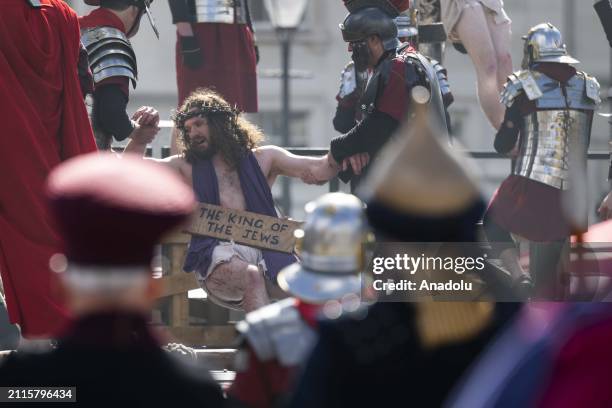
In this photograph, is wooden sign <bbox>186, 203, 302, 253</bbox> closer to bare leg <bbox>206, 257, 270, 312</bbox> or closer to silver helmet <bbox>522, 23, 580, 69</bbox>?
bare leg <bbox>206, 257, 270, 312</bbox>

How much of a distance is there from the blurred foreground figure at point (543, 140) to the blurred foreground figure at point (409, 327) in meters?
4.41

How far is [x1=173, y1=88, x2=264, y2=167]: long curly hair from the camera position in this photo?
7457 mm

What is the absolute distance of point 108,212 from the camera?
3.06 m

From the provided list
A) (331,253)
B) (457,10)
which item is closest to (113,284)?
(331,253)

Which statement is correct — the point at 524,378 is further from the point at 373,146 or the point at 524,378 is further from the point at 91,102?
the point at 91,102

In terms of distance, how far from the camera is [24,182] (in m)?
6.62

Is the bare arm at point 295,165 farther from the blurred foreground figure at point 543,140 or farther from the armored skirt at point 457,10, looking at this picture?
the armored skirt at point 457,10

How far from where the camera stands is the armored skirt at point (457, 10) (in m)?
8.95

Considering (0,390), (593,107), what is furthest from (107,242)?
(593,107)

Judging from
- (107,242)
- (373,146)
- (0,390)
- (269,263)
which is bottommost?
(269,263)

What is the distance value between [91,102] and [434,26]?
214 cm

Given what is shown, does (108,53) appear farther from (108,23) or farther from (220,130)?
(220,130)

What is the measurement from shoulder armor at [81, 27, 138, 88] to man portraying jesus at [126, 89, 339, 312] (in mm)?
330

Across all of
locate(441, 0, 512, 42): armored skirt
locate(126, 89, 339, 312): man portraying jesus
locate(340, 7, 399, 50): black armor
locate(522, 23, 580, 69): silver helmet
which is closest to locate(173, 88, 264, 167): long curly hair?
locate(126, 89, 339, 312): man portraying jesus
